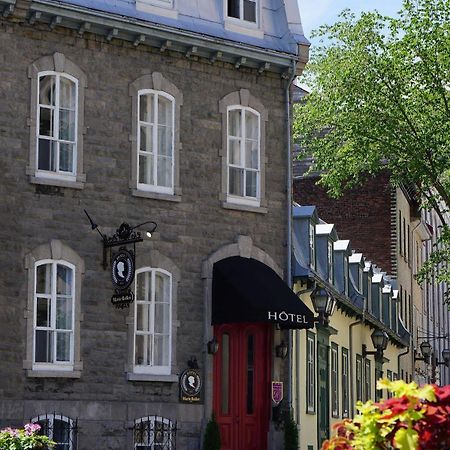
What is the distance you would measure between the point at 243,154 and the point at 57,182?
461 cm

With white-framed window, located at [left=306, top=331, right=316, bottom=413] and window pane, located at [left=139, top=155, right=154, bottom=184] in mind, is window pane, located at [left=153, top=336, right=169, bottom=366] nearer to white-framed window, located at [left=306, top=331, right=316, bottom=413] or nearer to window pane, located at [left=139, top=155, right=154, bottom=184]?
window pane, located at [left=139, top=155, right=154, bottom=184]

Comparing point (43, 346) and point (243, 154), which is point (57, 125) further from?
point (243, 154)

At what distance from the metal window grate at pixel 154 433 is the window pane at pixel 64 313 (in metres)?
2.18

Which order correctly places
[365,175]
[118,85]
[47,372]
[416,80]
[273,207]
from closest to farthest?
[47,372] < [118,85] < [273,207] < [416,80] < [365,175]

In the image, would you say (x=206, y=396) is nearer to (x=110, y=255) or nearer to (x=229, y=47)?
(x=110, y=255)

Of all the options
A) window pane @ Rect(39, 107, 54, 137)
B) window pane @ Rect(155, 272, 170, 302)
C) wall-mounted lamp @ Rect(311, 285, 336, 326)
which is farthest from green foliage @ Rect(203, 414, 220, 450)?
window pane @ Rect(39, 107, 54, 137)

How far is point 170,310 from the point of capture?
78.4 ft

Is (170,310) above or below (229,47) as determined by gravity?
below

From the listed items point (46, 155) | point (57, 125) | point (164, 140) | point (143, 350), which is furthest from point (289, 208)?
point (46, 155)

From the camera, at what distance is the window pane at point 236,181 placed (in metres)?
25.4

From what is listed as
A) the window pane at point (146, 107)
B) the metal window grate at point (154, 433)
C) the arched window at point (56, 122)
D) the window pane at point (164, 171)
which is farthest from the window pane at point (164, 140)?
the metal window grate at point (154, 433)

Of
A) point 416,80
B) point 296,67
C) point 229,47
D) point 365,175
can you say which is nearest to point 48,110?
point 229,47

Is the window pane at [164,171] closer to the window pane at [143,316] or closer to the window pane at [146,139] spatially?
the window pane at [146,139]

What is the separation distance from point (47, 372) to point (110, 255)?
235 cm
